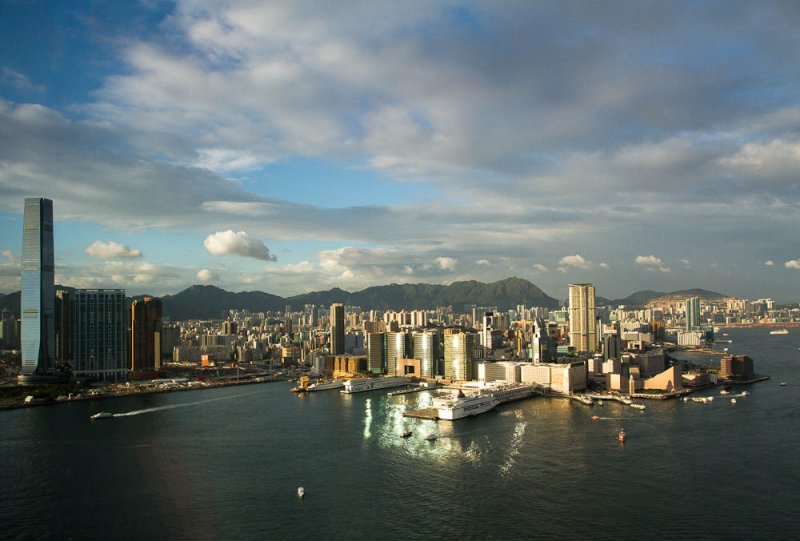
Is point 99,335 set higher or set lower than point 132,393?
higher

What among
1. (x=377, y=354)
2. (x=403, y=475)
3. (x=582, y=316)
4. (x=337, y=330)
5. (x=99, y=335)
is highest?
(x=582, y=316)

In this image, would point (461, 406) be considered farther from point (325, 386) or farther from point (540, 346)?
point (540, 346)

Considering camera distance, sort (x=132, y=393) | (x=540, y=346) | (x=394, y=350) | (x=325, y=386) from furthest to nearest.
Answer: (x=394, y=350), (x=540, y=346), (x=325, y=386), (x=132, y=393)

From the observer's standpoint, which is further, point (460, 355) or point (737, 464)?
point (460, 355)

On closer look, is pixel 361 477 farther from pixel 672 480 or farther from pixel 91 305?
pixel 91 305

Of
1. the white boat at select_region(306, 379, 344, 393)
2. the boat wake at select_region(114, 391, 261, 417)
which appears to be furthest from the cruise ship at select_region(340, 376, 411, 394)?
the boat wake at select_region(114, 391, 261, 417)

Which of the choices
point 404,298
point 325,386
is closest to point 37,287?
point 325,386

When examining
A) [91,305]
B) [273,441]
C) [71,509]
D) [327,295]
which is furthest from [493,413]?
[327,295]
